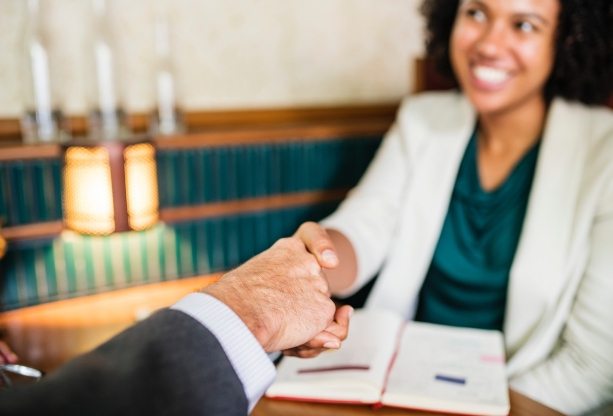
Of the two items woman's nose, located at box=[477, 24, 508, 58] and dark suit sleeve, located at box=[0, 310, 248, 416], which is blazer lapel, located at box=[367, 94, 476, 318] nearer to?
woman's nose, located at box=[477, 24, 508, 58]

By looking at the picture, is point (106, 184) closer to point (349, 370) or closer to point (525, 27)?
point (349, 370)

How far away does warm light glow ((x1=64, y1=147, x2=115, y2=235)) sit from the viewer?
127 cm

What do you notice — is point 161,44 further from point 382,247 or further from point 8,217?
point 382,247

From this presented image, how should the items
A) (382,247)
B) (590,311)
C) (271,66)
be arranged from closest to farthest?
(590,311) → (382,247) → (271,66)

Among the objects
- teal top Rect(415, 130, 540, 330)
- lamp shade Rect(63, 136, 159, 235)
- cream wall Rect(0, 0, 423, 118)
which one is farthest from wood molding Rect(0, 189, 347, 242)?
teal top Rect(415, 130, 540, 330)

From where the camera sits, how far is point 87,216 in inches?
51.8

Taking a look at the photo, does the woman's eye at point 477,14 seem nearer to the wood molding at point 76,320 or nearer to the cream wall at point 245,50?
the cream wall at point 245,50

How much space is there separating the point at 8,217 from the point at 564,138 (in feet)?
4.73

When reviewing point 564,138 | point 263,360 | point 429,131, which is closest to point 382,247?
point 429,131

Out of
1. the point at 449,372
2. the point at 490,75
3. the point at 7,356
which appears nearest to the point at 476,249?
the point at 490,75

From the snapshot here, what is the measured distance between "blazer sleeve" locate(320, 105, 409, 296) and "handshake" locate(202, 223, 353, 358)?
457mm

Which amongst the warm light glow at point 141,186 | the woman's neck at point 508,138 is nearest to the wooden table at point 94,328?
the warm light glow at point 141,186

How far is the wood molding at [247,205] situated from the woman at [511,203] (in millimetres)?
321

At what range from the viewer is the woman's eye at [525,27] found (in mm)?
1273
